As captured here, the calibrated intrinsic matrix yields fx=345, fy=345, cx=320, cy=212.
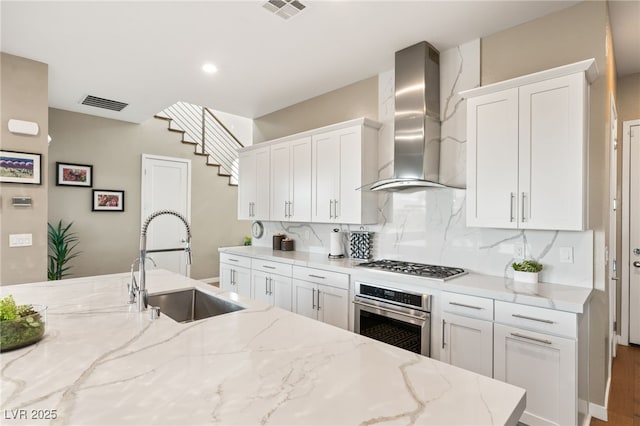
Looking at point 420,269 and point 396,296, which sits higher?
point 420,269

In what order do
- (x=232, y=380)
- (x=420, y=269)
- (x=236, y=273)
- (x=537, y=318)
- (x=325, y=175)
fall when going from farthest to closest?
(x=236, y=273)
(x=325, y=175)
(x=420, y=269)
(x=537, y=318)
(x=232, y=380)

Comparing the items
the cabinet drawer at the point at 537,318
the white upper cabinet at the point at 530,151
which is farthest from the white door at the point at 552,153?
the cabinet drawer at the point at 537,318

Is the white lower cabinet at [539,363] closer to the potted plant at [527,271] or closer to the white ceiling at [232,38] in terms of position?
the potted plant at [527,271]

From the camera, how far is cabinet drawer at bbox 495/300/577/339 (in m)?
1.90

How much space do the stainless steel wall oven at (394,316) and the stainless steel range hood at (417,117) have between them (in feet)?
3.02

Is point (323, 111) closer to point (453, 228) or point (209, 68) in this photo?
point (209, 68)

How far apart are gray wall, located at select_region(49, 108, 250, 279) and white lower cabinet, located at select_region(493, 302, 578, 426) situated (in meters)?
5.38

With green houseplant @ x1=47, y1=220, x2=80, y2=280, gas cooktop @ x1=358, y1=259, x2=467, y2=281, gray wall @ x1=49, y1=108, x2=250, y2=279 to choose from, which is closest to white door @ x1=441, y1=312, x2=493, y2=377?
gas cooktop @ x1=358, y1=259, x2=467, y2=281

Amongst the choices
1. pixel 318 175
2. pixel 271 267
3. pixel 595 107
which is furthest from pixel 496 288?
pixel 271 267

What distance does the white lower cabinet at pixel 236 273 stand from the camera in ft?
13.6

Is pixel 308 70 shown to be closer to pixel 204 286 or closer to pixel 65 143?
pixel 204 286

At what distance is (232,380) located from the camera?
3.30ft

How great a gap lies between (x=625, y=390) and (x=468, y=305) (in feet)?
5.40

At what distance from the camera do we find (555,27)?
2.48 metres
